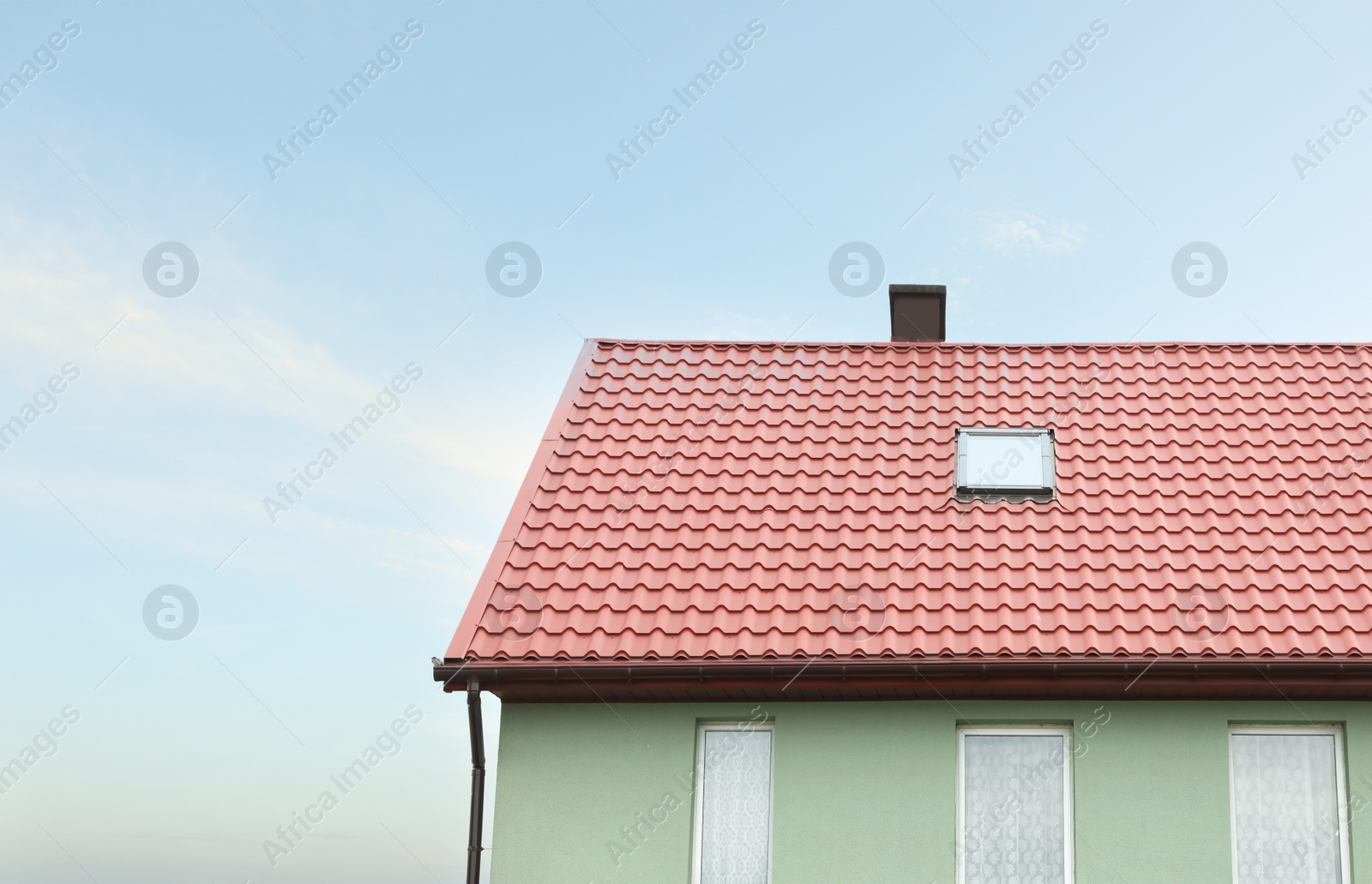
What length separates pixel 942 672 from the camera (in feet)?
28.8

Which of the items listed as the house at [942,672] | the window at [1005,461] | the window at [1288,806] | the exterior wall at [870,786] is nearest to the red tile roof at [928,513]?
the house at [942,672]

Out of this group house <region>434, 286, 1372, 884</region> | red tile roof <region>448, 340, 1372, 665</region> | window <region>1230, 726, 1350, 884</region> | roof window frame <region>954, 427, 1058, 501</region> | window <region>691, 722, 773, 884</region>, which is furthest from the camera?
roof window frame <region>954, 427, 1058, 501</region>

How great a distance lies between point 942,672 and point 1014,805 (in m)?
1.07

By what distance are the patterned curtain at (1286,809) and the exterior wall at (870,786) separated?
0.16 metres

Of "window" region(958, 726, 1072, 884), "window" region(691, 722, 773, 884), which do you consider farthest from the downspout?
"window" region(958, 726, 1072, 884)

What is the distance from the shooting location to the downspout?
911 cm

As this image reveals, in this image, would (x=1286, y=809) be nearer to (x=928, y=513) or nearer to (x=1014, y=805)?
(x=1014, y=805)

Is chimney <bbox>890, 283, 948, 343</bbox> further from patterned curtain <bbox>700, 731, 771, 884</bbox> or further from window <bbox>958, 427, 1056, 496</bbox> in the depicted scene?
patterned curtain <bbox>700, 731, 771, 884</bbox>

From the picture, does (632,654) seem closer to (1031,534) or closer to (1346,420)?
(1031,534)

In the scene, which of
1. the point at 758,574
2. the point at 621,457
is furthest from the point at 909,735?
the point at 621,457

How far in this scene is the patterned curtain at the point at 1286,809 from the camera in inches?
338

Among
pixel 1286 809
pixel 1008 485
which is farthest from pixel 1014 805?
pixel 1008 485

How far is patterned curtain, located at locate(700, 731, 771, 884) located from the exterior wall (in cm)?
15

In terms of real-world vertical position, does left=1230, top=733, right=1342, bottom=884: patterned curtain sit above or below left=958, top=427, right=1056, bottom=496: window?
below
